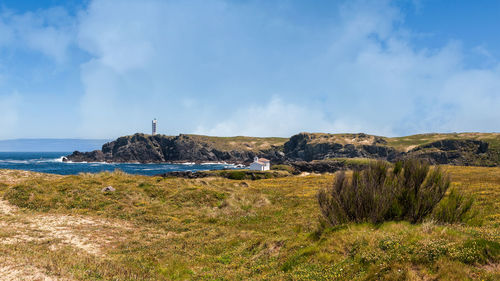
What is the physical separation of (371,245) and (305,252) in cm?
248

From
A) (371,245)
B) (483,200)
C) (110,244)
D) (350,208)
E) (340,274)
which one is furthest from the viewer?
(483,200)

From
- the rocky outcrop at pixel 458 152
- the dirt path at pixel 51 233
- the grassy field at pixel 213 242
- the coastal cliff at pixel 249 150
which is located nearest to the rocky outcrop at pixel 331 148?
the coastal cliff at pixel 249 150

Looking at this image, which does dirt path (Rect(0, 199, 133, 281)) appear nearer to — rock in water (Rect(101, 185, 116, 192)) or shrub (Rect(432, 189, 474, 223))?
rock in water (Rect(101, 185, 116, 192))

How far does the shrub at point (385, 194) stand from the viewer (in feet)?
38.5

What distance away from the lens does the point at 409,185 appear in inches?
500

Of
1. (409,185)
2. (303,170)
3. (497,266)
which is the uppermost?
(409,185)

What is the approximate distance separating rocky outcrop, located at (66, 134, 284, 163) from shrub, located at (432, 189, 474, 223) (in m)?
140

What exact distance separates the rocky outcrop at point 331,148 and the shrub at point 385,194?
13306cm

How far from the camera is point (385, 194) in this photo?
1169cm

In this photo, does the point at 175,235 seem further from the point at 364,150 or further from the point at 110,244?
the point at 364,150

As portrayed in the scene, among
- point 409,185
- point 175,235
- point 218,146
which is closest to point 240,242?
point 175,235

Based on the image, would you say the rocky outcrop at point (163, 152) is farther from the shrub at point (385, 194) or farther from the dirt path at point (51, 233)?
the shrub at point (385, 194)

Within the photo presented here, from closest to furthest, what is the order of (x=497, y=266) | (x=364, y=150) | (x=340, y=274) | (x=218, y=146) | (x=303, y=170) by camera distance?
(x=497, y=266) < (x=340, y=274) < (x=303, y=170) < (x=364, y=150) < (x=218, y=146)

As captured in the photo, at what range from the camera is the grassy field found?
7.46 metres
